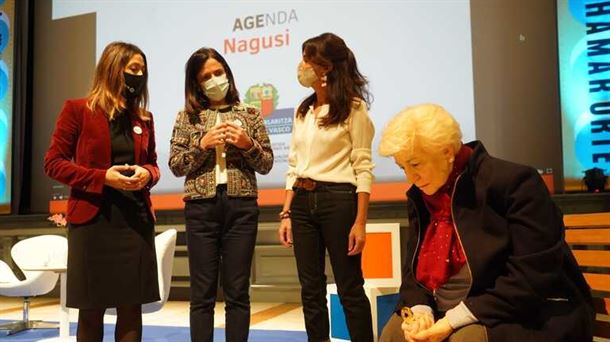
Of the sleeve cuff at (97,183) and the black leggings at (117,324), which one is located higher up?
the sleeve cuff at (97,183)

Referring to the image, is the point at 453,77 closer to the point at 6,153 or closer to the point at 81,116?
the point at 81,116

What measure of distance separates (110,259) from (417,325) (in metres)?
1.01

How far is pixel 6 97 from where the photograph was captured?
5.22 meters

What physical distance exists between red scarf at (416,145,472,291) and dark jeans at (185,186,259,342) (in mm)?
750

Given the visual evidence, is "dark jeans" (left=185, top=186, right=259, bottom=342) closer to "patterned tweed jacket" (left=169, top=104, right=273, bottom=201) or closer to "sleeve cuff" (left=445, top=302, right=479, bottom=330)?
"patterned tweed jacket" (left=169, top=104, right=273, bottom=201)

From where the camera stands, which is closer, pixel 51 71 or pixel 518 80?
pixel 518 80

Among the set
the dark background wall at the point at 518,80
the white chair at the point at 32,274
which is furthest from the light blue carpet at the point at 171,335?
the dark background wall at the point at 518,80

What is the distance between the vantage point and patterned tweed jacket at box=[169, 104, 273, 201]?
1964 millimetres

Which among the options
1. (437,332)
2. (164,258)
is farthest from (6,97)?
(437,332)

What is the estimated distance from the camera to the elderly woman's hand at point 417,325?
4.05 feet

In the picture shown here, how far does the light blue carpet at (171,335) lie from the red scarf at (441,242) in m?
1.83

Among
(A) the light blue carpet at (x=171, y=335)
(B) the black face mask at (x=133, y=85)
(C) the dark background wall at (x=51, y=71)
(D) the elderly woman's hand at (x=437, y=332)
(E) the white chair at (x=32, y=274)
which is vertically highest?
(C) the dark background wall at (x=51, y=71)

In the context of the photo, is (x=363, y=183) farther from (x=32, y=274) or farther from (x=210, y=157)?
(x=32, y=274)

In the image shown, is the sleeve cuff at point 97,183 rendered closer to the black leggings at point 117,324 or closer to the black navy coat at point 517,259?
the black leggings at point 117,324
